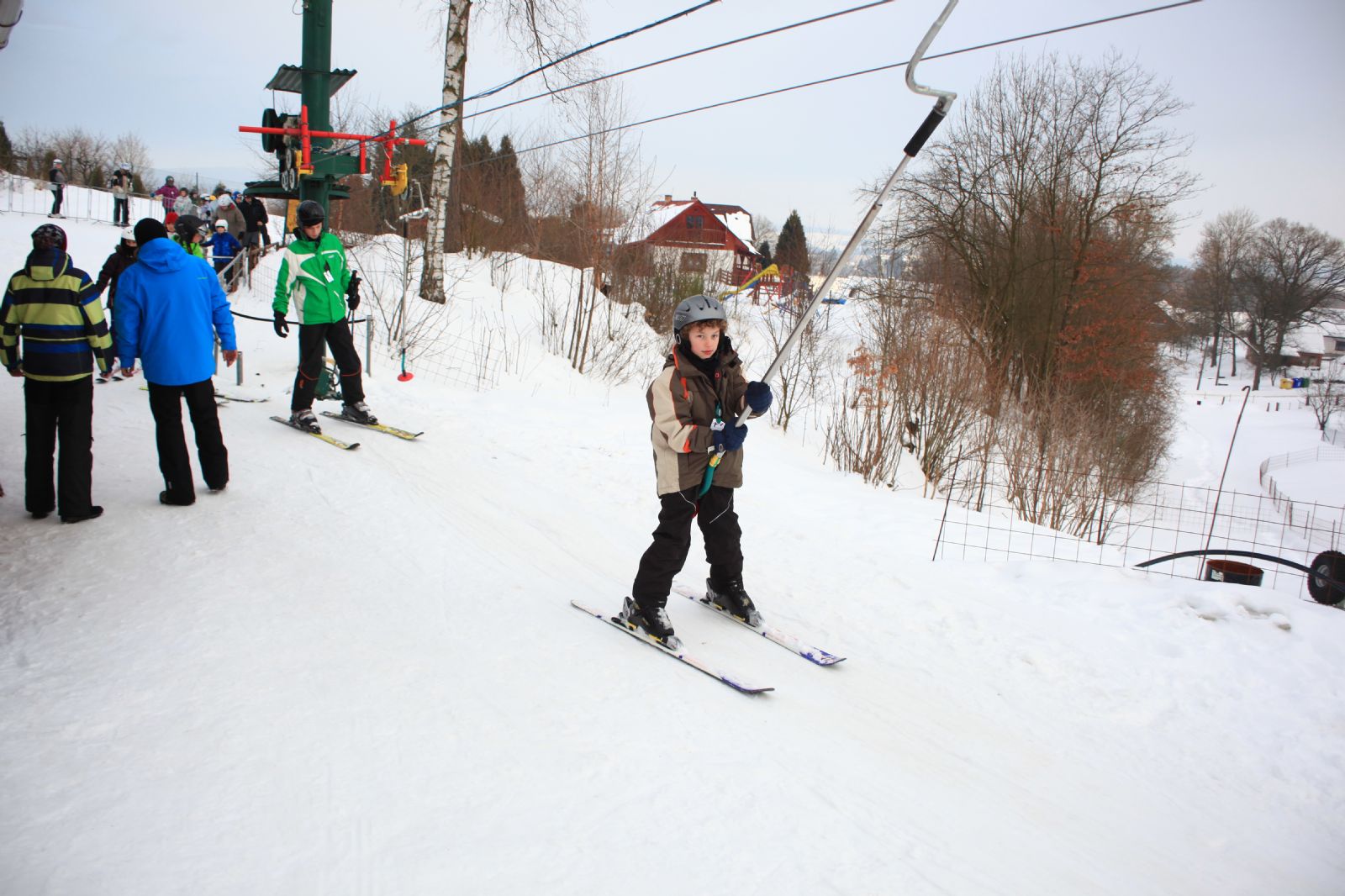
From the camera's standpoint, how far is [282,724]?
308cm

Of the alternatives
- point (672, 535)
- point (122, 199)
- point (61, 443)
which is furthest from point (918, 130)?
point (122, 199)

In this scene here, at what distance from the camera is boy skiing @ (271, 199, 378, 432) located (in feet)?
23.5

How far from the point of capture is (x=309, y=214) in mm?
7008

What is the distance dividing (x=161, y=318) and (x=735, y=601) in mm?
4201

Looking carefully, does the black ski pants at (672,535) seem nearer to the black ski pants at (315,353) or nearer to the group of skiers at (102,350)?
the group of skiers at (102,350)

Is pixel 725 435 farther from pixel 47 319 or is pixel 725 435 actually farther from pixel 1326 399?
pixel 1326 399

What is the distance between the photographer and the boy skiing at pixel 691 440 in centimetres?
407

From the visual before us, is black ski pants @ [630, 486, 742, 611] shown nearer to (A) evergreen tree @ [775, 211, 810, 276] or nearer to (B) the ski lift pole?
(B) the ski lift pole

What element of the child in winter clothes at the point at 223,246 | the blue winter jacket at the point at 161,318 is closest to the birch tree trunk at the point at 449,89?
the child in winter clothes at the point at 223,246

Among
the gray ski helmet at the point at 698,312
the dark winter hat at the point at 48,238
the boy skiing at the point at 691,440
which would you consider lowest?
the boy skiing at the point at 691,440

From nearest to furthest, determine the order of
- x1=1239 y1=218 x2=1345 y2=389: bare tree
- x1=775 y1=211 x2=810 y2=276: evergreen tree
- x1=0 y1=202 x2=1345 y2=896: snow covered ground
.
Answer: x1=0 y1=202 x2=1345 y2=896: snow covered ground → x1=1239 y1=218 x2=1345 y2=389: bare tree → x1=775 y1=211 x2=810 y2=276: evergreen tree

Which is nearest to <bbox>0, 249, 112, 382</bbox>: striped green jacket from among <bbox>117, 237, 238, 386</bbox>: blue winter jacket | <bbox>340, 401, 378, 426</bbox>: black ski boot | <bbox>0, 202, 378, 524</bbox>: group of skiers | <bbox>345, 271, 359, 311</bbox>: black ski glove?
<bbox>0, 202, 378, 524</bbox>: group of skiers

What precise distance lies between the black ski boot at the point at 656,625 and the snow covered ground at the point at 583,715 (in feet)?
0.42

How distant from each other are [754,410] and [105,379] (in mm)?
7868
